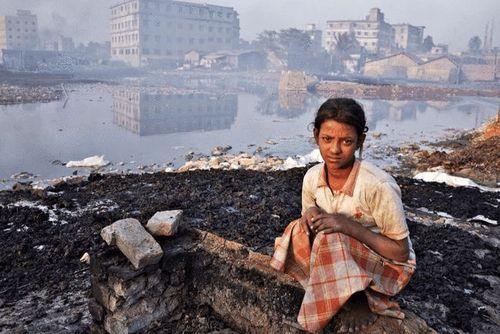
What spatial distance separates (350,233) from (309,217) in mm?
220

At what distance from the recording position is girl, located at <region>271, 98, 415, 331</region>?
197 centimetres

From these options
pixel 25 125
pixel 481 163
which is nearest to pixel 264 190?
pixel 481 163

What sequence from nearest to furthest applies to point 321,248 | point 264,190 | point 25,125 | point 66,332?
point 321,248
point 66,332
point 264,190
point 25,125

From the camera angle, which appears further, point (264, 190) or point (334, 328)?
point (264, 190)

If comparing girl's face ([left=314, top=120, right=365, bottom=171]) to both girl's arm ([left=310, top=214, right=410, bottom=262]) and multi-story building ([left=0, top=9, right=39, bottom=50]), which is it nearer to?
girl's arm ([left=310, top=214, right=410, bottom=262])

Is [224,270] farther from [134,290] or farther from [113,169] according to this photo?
[113,169]

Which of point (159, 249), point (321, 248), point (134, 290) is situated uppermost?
point (321, 248)

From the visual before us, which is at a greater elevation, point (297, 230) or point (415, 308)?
point (297, 230)

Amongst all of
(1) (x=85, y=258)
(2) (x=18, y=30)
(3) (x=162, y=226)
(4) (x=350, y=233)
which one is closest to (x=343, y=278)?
(4) (x=350, y=233)

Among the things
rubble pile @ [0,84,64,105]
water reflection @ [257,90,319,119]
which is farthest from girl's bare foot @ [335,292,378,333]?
rubble pile @ [0,84,64,105]

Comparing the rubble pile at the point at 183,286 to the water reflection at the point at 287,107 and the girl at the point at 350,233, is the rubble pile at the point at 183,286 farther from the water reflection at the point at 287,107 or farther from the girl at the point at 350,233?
the water reflection at the point at 287,107

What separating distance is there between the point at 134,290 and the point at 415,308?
1.91 metres

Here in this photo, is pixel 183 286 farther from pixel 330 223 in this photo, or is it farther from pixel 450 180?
pixel 450 180

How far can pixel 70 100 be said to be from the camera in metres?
20.5
